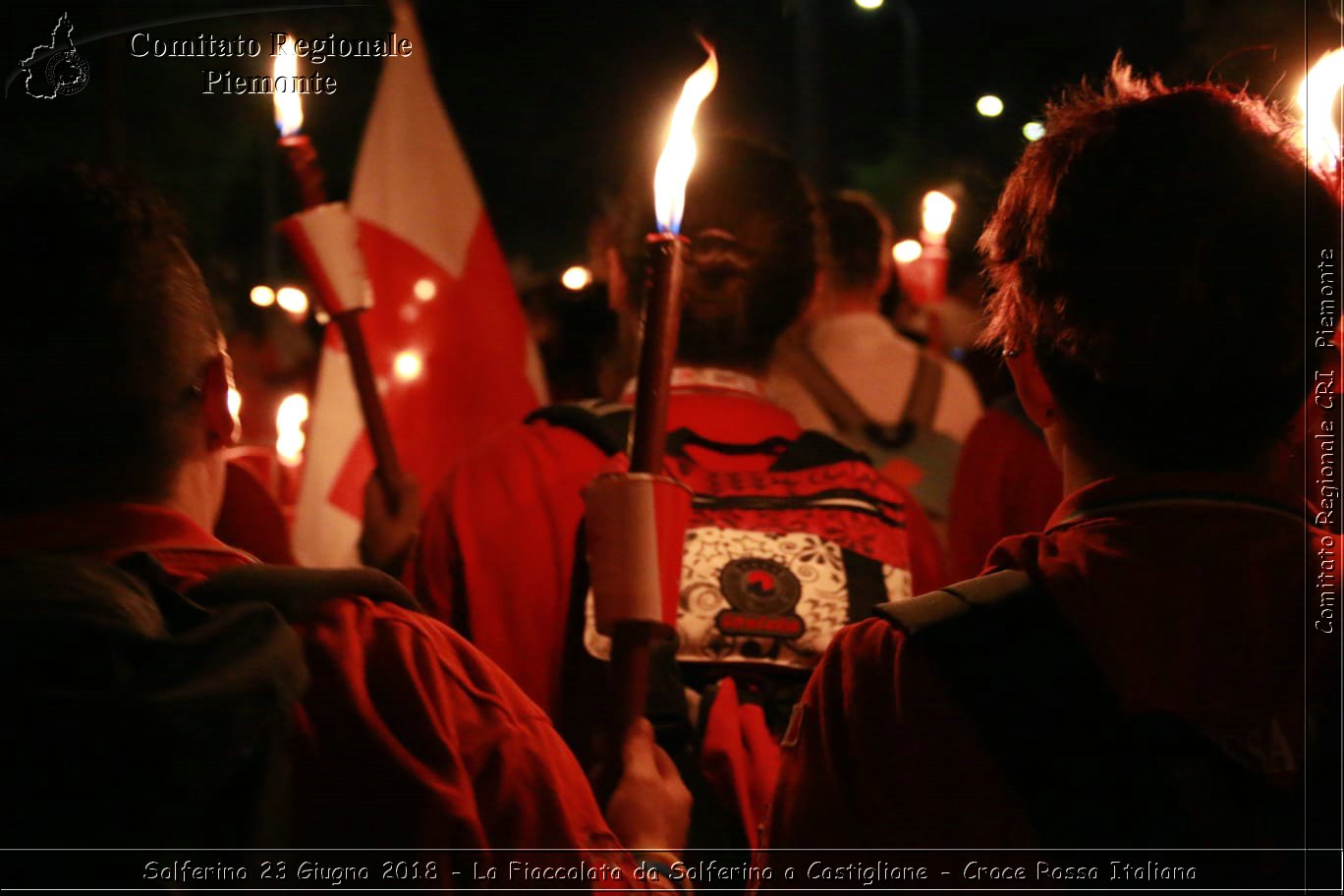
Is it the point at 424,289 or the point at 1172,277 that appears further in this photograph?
the point at 424,289

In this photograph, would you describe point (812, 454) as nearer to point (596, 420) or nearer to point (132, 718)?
point (596, 420)

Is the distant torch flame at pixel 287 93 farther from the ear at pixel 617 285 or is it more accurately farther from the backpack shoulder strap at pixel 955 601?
the backpack shoulder strap at pixel 955 601

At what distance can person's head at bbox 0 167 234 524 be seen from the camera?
161 centimetres

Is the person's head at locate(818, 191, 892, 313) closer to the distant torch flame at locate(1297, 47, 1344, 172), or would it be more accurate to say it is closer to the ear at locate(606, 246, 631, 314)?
the ear at locate(606, 246, 631, 314)

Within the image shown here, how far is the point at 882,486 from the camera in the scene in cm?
269

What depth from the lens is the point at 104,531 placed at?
62.1 inches

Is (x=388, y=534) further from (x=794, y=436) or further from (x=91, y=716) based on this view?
(x=91, y=716)

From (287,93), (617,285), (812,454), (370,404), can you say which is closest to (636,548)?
(812,454)

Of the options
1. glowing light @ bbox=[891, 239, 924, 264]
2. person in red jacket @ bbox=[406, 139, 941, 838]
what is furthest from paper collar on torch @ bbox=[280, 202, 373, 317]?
glowing light @ bbox=[891, 239, 924, 264]

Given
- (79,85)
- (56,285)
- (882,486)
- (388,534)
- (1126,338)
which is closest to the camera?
(1126,338)

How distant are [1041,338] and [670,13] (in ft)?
5.01

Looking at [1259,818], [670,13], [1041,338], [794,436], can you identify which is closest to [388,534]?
[794,436]

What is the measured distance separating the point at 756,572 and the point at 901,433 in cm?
214

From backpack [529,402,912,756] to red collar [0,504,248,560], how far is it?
35.5 inches
